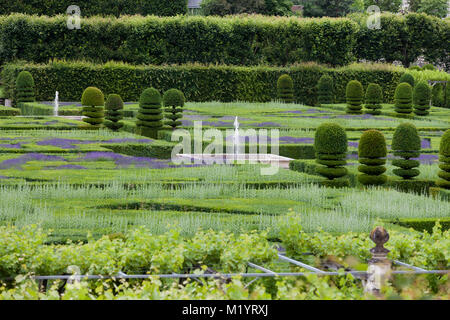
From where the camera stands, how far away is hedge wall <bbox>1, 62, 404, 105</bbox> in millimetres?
34062

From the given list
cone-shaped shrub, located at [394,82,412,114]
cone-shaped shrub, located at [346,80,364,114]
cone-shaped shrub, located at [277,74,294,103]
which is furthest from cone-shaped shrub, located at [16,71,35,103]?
cone-shaped shrub, located at [394,82,412,114]

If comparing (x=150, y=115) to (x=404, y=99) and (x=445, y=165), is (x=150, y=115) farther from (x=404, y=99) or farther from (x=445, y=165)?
(x=404, y=99)

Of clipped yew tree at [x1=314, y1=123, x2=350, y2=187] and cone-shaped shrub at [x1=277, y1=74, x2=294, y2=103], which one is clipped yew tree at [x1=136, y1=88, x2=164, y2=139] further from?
cone-shaped shrub at [x1=277, y1=74, x2=294, y2=103]

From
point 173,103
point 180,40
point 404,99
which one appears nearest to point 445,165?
point 173,103

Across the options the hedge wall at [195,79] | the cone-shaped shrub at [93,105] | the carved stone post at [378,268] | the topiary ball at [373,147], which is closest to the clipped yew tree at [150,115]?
the cone-shaped shrub at [93,105]

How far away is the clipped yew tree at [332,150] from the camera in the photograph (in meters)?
14.5

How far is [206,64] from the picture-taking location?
37.8m

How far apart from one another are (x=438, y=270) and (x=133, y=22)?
31567 mm

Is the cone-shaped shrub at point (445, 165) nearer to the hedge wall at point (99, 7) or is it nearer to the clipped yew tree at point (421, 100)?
the clipped yew tree at point (421, 100)

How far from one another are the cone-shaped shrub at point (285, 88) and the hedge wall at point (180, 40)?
3.54 metres

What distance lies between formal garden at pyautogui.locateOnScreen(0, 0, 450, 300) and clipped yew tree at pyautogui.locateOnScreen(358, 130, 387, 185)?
0.11 feet

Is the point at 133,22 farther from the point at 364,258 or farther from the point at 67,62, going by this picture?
the point at 364,258

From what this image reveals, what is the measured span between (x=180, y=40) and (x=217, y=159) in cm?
2074

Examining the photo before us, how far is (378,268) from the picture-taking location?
6.64 m
